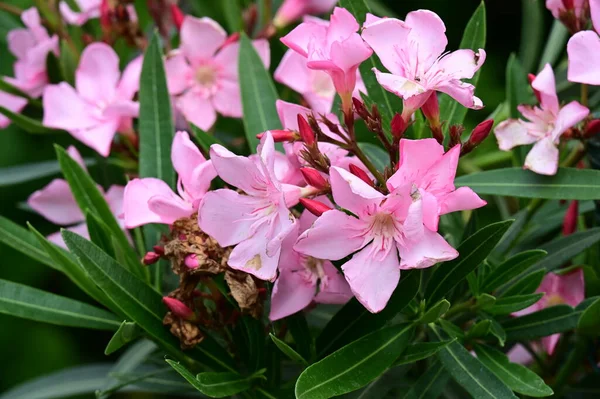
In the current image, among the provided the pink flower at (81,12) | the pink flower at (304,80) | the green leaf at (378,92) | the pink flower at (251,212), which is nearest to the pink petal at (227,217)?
the pink flower at (251,212)

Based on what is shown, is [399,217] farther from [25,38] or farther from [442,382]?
[25,38]

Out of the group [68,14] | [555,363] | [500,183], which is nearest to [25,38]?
[68,14]

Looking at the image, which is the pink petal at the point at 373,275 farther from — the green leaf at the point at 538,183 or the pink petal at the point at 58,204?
the pink petal at the point at 58,204

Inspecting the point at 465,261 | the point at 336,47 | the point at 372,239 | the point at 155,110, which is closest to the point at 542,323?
the point at 465,261

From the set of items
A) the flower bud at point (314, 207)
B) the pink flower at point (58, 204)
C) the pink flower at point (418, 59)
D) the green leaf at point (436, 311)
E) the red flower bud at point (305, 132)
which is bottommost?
the pink flower at point (58, 204)

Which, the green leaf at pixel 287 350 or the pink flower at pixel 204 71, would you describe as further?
the pink flower at pixel 204 71

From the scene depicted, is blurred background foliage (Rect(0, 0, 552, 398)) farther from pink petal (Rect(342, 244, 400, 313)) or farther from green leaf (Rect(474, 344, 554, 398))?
pink petal (Rect(342, 244, 400, 313))

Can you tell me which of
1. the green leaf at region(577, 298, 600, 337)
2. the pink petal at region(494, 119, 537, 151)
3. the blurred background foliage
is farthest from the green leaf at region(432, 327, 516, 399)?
the blurred background foliage
